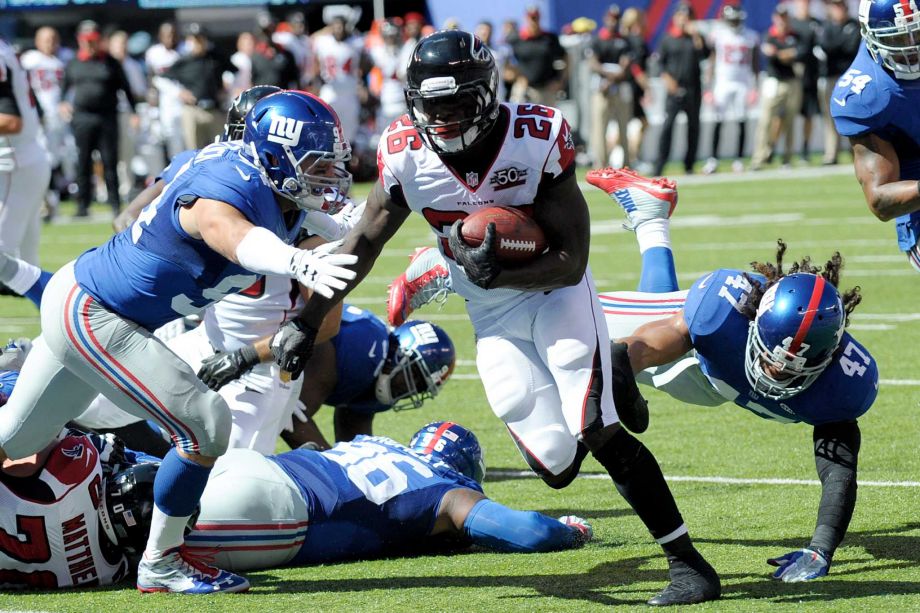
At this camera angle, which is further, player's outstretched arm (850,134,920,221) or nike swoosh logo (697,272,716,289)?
player's outstretched arm (850,134,920,221)

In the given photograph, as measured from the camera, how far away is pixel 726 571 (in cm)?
431

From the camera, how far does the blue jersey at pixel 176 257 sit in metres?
4.22

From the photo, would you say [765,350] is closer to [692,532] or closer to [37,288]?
[692,532]

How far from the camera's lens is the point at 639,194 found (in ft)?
18.4

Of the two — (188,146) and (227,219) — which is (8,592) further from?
(188,146)

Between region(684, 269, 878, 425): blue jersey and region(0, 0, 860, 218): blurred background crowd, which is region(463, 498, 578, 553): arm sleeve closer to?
region(684, 269, 878, 425): blue jersey

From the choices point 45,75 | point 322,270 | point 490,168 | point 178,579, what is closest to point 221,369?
point 178,579

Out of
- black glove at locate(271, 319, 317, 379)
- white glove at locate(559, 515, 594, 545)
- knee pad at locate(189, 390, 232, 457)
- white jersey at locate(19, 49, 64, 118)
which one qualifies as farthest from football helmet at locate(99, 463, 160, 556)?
white jersey at locate(19, 49, 64, 118)

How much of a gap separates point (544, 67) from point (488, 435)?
1215 cm

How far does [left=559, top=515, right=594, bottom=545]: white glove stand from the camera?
15.3 ft

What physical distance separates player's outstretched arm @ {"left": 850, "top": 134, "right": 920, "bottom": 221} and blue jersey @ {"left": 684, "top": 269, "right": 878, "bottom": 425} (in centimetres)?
67

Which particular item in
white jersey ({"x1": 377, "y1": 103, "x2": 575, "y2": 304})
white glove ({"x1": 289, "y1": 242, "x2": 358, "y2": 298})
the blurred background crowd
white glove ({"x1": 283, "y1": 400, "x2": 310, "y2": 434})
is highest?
white jersey ({"x1": 377, "y1": 103, "x2": 575, "y2": 304})

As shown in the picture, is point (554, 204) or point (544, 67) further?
point (544, 67)

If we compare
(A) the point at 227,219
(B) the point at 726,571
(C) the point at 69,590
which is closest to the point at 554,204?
(A) the point at 227,219
